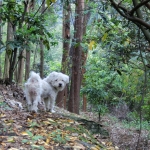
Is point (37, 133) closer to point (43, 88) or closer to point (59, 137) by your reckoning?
point (59, 137)

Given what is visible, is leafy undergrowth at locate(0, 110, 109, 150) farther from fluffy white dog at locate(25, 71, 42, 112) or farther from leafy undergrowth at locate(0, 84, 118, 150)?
fluffy white dog at locate(25, 71, 42, 112)

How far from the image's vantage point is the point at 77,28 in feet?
43.4

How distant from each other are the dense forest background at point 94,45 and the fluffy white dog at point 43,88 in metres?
0.85

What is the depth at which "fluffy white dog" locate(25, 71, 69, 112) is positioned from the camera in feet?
22.0

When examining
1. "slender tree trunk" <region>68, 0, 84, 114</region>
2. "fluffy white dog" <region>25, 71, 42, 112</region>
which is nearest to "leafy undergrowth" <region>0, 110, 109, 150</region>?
"fluffy white dog" <region>25, 71, 42, 112</region>

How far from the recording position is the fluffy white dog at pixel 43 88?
670 cm

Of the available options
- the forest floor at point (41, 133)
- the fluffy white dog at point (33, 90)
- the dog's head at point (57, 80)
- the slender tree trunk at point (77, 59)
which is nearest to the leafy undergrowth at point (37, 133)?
the forest floor at point (41, 133)

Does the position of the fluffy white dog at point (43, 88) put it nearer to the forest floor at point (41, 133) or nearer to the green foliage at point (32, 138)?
the forest floor at point (41, 133)

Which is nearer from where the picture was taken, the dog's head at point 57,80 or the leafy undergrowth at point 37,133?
the leafy undergrowth at point 37,133

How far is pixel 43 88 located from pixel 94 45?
7.94 feet

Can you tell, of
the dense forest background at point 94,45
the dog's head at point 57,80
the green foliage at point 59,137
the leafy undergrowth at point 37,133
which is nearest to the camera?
the leafy undergrowth at point 37,133

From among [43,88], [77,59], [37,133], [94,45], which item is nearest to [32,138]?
[37,133]

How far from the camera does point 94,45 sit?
5426 mm

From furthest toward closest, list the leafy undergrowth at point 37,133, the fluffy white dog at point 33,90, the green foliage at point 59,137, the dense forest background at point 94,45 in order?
the fluffy white dog at point 33,90 < the dense forest background at point 94,45 < the green foliage at point 59,137 < the leafy undergrowth at point 37,133
